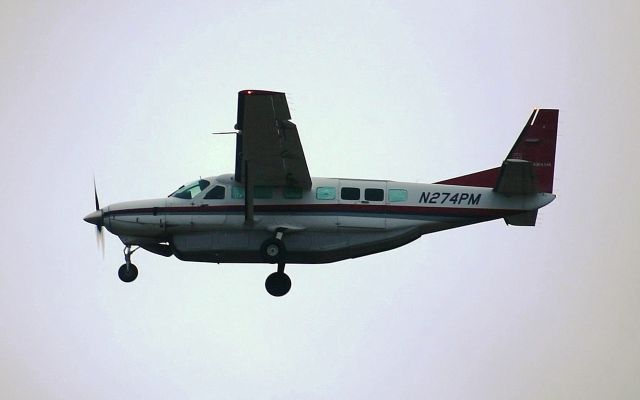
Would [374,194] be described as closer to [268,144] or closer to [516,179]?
[268,144]

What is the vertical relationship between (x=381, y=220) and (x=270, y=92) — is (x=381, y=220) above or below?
below

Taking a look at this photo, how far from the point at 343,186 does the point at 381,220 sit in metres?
1.57

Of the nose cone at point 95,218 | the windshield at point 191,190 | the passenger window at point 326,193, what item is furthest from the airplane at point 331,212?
the nose cone at point 95,218

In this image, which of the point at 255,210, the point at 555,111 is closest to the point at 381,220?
the point at 255,210

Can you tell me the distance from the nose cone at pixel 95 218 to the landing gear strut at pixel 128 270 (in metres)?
1.17

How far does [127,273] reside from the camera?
138ft

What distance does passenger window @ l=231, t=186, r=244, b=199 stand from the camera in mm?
41031

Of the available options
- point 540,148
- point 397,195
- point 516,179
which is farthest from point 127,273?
point 540,148

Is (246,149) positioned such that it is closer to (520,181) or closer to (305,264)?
(305,264)

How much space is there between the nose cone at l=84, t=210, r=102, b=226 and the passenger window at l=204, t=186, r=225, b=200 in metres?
3.46

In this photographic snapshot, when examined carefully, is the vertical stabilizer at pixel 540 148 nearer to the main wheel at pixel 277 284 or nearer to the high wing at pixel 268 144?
the high wing at pixel 268 144

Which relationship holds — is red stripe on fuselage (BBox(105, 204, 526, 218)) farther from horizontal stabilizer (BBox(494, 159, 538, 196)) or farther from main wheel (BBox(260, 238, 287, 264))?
main wheel (BBox(260, 238, 287, 264))

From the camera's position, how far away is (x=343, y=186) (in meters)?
41.1

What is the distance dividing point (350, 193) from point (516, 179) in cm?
500
